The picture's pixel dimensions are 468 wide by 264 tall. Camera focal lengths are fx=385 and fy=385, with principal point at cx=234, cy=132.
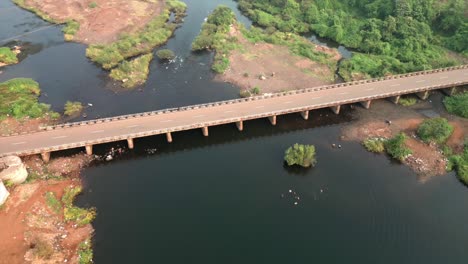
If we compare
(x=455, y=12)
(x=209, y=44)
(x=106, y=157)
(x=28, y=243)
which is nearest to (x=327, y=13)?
(x=455, y=12)

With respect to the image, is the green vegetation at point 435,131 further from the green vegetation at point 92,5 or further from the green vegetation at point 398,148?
the green vegetation at point 92,5

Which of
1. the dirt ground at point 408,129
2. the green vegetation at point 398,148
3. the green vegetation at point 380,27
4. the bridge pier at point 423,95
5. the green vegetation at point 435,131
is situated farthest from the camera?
the green vegetation at point 380,27

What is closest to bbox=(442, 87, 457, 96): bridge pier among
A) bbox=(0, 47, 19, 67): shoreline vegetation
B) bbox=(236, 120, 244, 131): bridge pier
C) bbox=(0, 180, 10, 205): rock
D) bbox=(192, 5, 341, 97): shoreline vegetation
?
bbox=(192, 5, 341, 97): shoreline vegetation

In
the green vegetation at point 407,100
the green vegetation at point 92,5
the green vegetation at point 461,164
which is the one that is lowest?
the green vegetation at point 461,164

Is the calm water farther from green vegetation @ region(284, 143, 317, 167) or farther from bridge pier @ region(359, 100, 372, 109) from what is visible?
bridge pier @ region(359, 100, 372, 109)

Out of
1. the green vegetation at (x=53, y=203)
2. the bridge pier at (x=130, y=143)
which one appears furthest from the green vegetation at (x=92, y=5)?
the green vegetation at (x=53, y=203)

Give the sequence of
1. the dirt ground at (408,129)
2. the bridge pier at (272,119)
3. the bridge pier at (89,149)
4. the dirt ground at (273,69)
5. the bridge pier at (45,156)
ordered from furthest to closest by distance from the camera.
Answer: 1. the dirt ground at (273,69)
2. the bridge pier at (272,119)
3. the dirt ground at (408,129)
4. the bridge pier at (89,149)
5. the bridge pier at (45,156)
